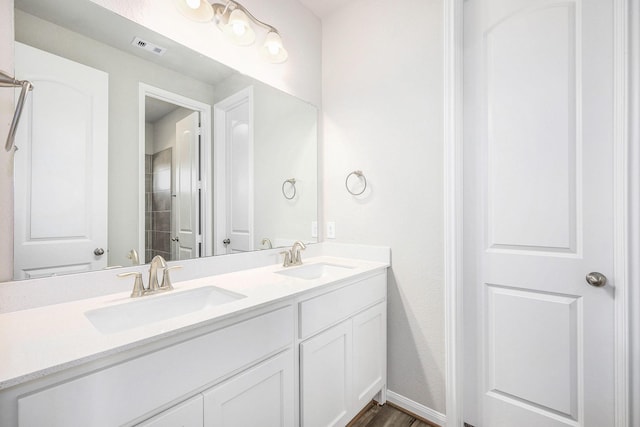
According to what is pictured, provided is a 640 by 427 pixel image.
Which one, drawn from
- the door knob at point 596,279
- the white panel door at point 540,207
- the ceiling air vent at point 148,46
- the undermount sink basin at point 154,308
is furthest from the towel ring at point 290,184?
the door knob at point 596,279

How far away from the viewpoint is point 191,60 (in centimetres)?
141

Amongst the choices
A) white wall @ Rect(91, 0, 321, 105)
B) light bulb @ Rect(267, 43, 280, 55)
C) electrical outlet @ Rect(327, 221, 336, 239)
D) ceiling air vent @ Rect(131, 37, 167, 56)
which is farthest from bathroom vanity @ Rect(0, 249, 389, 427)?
light bulb @ Rect(267, 43, 280, 55)

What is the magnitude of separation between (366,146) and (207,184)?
0.99m

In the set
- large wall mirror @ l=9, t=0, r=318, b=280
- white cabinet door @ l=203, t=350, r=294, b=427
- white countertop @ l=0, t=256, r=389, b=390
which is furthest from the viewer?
large wall mirror @ l=9, t=0, r=318, b=280

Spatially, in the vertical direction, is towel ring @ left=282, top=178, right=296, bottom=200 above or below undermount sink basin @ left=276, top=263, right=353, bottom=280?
above

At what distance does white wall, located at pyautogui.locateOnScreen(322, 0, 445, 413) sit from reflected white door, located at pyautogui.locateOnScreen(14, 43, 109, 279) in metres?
1.34

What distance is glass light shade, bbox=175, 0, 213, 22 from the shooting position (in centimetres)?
131

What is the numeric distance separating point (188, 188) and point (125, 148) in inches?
12.1

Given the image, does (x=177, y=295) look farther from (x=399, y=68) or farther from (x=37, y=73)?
(x=399, y=68)

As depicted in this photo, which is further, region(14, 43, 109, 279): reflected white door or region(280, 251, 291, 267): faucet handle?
region(280, 251, 291, 267): faucet handle

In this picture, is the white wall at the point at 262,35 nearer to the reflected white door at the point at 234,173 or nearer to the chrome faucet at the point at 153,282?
the reflected white door at the point at 234,173

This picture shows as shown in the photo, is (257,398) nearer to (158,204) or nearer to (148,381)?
(148,381)

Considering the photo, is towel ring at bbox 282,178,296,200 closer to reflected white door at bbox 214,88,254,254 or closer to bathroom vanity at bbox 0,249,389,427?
reflected white door at bbox 214,88,254,254

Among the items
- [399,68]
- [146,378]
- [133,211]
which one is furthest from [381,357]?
[399,68]
